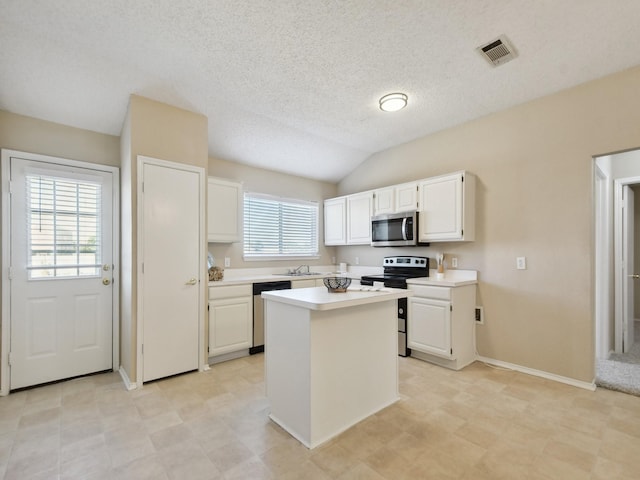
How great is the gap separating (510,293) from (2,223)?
16.1 ft

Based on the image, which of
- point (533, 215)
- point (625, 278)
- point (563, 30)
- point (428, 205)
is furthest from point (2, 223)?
point (625, 278)

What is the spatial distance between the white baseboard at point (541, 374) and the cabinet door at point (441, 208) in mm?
1390

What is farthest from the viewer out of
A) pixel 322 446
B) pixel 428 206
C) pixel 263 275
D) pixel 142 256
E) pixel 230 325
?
pixel 263 275

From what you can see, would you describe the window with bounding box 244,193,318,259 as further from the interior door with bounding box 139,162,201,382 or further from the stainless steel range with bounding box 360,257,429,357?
the stainless steel range with bounding box 360,257,429,357

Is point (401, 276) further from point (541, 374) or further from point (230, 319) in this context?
point (230, 319)

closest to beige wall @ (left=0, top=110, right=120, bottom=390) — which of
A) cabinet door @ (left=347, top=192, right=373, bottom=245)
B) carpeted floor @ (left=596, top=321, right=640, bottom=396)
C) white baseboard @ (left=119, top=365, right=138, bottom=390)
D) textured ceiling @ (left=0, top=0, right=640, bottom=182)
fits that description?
textured ceiling @ (left=0, top=0, right=640, bottom=182)

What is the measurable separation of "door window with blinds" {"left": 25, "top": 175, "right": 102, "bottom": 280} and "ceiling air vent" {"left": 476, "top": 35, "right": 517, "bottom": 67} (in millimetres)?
3826

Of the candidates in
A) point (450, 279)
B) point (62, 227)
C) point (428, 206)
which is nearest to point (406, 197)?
point (428, 206)

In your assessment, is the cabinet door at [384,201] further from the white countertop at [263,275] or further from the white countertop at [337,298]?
the white countertop at [337,298]

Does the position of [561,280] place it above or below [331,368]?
above

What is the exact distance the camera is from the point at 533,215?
3.12 meters

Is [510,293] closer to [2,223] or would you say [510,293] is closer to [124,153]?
[124,153]

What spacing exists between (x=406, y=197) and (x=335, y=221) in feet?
4.57

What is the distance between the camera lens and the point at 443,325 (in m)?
3.24
